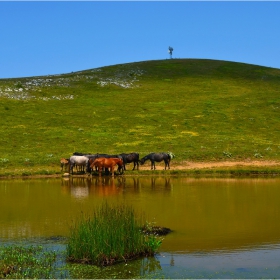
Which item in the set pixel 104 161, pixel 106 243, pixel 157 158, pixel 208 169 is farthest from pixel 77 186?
pixel 106 243

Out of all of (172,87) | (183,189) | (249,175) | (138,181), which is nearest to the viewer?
(183,189)

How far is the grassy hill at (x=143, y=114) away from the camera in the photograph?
147 ft

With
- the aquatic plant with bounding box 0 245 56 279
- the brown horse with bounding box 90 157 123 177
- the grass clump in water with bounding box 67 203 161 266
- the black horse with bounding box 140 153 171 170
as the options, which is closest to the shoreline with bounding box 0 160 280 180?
the black horse with bounding box 140 153 171 170

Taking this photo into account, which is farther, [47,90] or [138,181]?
[47,90]

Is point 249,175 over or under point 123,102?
under

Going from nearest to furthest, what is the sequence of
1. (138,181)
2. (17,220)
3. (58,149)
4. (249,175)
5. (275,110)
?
1. (17,220)
2. (138,181)
3. (249,175)
4. (58,149)
5. (275,110)

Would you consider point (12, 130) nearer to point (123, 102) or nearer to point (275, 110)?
point (123, 102)

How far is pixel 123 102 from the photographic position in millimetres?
67375

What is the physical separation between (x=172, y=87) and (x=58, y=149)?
3618 centimetres

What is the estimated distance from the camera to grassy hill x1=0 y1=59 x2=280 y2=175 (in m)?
44.7

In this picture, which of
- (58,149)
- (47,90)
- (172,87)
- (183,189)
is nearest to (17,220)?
(183,189)

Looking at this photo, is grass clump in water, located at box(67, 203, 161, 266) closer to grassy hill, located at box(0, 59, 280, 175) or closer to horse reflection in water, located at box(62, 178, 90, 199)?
horse reflection in water, located at box(62, 178, 90, 199)

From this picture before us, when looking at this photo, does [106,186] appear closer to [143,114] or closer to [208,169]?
[208,169]

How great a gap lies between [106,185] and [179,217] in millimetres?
11887
